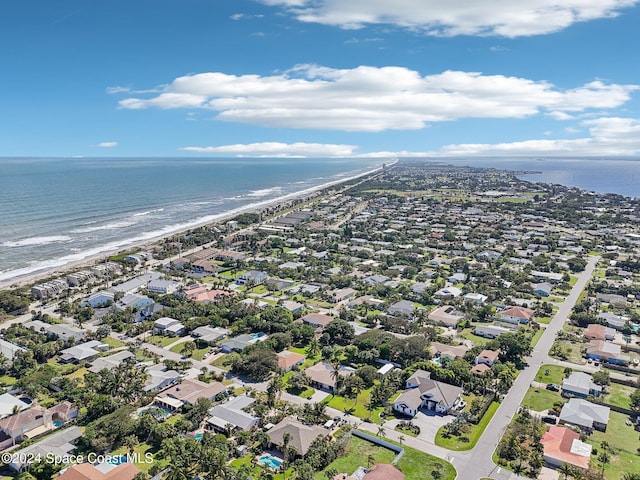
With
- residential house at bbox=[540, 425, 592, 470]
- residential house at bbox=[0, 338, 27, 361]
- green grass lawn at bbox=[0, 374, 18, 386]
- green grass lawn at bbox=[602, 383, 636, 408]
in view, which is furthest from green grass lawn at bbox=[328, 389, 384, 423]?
residential house at bbox=[0, 338, 27, 361]

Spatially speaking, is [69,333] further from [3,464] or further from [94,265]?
[94,265]

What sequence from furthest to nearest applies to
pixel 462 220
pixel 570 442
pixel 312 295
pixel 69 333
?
pixel 462 220 → pixel 312 295 → pixel 69 333 → pixel 570 442

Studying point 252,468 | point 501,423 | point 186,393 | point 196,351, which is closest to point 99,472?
point 252,468

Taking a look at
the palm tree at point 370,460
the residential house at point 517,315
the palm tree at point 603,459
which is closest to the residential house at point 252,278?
Result: the residential house at point 517,315

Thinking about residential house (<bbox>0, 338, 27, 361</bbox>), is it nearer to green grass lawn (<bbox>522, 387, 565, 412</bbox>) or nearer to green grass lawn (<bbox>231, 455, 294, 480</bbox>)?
green grass lawn (<bbox>231, 455, 294, 480</bbox>)

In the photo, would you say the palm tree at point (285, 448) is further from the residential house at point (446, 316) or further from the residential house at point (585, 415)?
the residential house at point (446, 316)

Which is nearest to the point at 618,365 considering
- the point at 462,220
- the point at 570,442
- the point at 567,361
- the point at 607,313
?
the point at 567,361

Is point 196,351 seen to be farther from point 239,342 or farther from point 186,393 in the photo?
point 186,393
